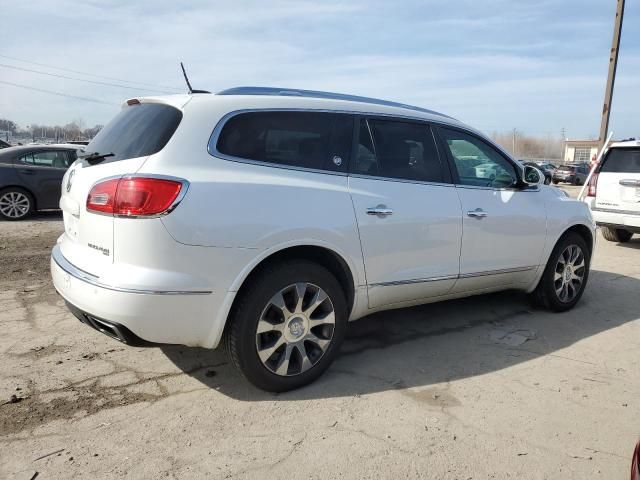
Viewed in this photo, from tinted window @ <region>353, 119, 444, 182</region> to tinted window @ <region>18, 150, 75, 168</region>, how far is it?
859cm

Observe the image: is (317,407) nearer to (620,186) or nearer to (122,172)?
(122,172)

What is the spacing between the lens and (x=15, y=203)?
1016 cm

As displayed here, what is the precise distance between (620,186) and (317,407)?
7.35m

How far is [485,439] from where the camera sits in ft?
9.55

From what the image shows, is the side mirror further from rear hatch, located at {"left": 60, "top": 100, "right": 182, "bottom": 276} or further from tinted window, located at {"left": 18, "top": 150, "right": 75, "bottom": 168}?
tinted window, located at {"left": 18, "top": 150, "right": 75, "bottom": 168}

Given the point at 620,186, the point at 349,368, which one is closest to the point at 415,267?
the point at 349,368

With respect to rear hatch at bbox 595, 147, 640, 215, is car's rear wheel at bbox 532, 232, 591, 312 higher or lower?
lower

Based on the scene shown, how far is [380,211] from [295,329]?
0.96m

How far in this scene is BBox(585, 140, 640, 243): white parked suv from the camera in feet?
27.4

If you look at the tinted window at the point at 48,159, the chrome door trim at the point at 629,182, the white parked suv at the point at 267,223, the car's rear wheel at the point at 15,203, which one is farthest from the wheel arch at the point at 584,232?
the car's rear wheel at the point at 15,203

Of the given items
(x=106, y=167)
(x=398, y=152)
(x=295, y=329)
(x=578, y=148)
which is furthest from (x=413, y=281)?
(x=578, y=148)

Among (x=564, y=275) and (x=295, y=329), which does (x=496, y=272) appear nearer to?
(x=564, y=275)

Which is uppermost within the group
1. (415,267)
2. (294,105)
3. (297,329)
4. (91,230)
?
(294,105)

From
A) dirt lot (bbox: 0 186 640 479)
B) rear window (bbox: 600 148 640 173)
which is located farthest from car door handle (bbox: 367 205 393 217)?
rear window (bbox: 600 148 640 173)
